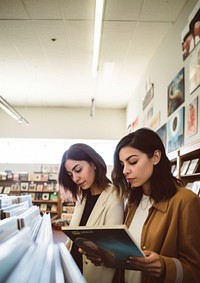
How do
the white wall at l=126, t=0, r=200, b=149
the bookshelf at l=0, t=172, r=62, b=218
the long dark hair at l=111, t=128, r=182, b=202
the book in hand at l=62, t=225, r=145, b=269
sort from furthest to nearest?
the bookshelf at l=0, t=172, r=62, b=218
the white wall at l=126, t=0, r=200, b=149
the long dark hair at l=111, t=128, r=182, b=202
the book in hand at l=62, t=225, r=145, b=269

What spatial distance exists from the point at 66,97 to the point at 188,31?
182 inches

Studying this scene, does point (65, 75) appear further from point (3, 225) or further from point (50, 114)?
point (3, 225)

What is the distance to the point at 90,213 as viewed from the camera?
57.4 inches

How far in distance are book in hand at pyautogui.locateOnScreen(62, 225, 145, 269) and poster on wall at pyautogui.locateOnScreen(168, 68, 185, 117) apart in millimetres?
2678

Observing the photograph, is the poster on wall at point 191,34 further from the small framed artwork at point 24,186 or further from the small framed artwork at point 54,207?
the small framed artwork at point 24,186

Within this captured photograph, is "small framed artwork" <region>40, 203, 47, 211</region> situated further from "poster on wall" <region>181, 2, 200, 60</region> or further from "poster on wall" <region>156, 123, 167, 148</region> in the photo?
"poster on wall" <region>181, 2, 200, 60</region>

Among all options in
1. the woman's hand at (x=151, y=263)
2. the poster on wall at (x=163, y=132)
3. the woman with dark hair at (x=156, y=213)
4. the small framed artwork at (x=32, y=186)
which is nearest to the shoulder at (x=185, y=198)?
the woman with dark hair at (x=156, y=213)

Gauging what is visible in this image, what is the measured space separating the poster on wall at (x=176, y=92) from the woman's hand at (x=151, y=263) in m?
2.68

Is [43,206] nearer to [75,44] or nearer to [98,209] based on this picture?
[75,44]

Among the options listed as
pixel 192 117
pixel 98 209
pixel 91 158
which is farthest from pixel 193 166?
pixel 98 209

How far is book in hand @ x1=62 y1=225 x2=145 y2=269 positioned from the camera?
2.75 feet

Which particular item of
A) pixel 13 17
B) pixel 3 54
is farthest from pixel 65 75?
pixel 13 17

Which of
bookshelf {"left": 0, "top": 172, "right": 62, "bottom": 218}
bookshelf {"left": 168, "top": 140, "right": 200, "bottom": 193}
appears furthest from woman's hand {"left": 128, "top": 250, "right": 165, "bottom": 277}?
bookshelf {"left": 0, "top": 172, "right": 62, "bottom": 218}

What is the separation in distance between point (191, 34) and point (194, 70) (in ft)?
1.48
